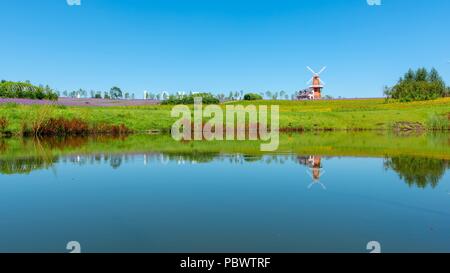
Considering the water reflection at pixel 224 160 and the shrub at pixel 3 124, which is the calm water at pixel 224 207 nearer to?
the water reflection at pixel 224 160

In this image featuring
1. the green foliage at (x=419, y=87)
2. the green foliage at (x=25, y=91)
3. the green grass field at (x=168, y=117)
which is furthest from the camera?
the green foliage at (x=419, y=87)

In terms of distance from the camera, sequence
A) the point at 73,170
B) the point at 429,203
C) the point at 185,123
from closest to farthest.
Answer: the point at 429,203 < the point at 73,170 < the point at 185,123

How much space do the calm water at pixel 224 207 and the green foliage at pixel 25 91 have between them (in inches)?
1948

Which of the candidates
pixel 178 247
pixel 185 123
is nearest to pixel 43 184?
pixel 178 247

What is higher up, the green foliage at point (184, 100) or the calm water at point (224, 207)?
the green foliage at point (184, 100)

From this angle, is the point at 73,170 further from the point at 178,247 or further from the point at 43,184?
the point at 178,247

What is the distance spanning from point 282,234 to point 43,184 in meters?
7.84

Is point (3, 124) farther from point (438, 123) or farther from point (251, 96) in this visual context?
point (251, 96)

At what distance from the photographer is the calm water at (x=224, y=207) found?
655 centimetres

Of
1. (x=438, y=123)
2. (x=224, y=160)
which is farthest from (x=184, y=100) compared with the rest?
(x=224, y=160)

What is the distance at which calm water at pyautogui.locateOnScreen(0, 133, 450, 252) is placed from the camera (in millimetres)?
6547

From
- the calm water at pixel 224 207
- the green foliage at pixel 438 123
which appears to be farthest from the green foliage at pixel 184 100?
the calm water at pixel 224 207

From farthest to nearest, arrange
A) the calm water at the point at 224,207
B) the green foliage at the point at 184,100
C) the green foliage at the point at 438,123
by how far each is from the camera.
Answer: the green foliage at the point at 184,100, the green foliage at the point at 438,123, the calm water at the point at 224,207

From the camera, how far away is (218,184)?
12023mm
